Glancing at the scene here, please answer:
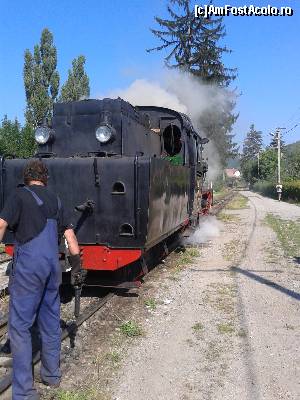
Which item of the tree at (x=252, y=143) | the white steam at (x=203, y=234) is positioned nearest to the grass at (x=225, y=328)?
the white steam at (x=203, y=234)

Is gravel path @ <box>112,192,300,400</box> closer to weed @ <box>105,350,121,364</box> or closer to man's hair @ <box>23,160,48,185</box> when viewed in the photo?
weed @ <box>105,350,121,364</box>

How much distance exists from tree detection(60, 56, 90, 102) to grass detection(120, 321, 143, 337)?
30418 mm

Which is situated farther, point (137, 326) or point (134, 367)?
point (137, 326)

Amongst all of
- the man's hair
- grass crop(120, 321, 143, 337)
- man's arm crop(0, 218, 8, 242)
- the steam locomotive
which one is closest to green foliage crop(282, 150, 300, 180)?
the steam locomotive

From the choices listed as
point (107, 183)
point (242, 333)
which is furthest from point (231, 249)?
Result: point (107, 183)

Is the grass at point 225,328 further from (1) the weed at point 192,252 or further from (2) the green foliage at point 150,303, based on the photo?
(1) the weed at point 192,252

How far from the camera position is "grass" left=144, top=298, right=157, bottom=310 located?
625 centimetres

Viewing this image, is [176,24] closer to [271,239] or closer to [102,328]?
[271,239]

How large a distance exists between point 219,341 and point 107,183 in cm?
229

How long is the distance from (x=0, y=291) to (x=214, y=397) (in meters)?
4.03

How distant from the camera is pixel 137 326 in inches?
214

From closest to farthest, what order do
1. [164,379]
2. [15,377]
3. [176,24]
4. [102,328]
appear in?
[15,377] < [164,379] < [102,328] < [176,24]

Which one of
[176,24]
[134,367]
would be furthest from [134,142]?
[176,24]

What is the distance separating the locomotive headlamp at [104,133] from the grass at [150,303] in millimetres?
2289
